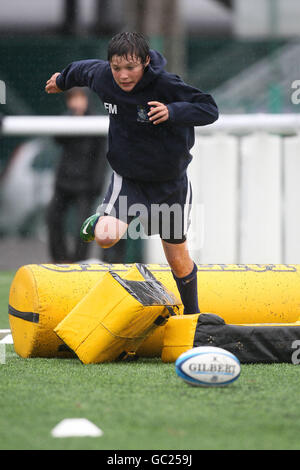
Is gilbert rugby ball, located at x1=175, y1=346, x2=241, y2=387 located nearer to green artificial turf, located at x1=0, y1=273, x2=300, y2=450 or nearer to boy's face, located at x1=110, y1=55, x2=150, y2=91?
green artificial turf, located at x1=0, y1=273, x2=300, y2=450

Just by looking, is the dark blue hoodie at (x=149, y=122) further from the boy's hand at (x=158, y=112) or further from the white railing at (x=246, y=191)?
the white railing at (x=246, y=191)

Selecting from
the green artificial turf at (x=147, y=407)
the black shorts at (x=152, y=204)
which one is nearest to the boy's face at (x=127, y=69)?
the black shorts at (x=152, y=204)

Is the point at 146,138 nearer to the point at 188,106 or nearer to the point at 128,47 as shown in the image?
the point at 188,106

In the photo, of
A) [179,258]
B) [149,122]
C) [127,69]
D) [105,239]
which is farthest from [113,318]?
[127,69]

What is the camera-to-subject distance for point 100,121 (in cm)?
797

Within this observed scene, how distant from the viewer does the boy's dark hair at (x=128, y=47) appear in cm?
386

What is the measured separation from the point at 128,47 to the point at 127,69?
99mm

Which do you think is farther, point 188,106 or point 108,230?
point 108,230

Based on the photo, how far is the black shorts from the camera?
412cm

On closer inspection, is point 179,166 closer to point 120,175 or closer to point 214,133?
point 120,175

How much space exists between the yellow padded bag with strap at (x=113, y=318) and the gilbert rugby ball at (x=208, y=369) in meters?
0.62

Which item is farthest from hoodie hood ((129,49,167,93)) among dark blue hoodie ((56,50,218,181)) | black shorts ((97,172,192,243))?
black shorts ((97,172,192,243))

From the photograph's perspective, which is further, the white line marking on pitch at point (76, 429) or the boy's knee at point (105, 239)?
the boy's knee at point (105, 239)

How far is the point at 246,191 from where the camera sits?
25.2 ft
